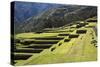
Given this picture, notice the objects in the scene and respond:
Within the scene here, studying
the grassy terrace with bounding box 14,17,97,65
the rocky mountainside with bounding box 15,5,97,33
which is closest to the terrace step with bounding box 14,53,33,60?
the grassy terrace with bounding box 14,17,97,65

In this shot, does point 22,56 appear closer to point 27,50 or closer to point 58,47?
point 27,50

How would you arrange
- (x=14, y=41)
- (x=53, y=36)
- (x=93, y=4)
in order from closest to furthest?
(x=14, y=41)
(x=53, y=36)
(x=93, y=4)

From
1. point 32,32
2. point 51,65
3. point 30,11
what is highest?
point 30,11

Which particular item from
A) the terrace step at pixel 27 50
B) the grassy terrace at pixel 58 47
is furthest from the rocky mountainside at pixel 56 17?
the terrace step at pixel 27 50

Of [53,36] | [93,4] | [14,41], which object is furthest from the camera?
[93,4]

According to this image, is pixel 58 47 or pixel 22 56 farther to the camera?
pixel 58 47

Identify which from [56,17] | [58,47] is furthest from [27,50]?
[56,17]

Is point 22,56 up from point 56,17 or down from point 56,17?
down
